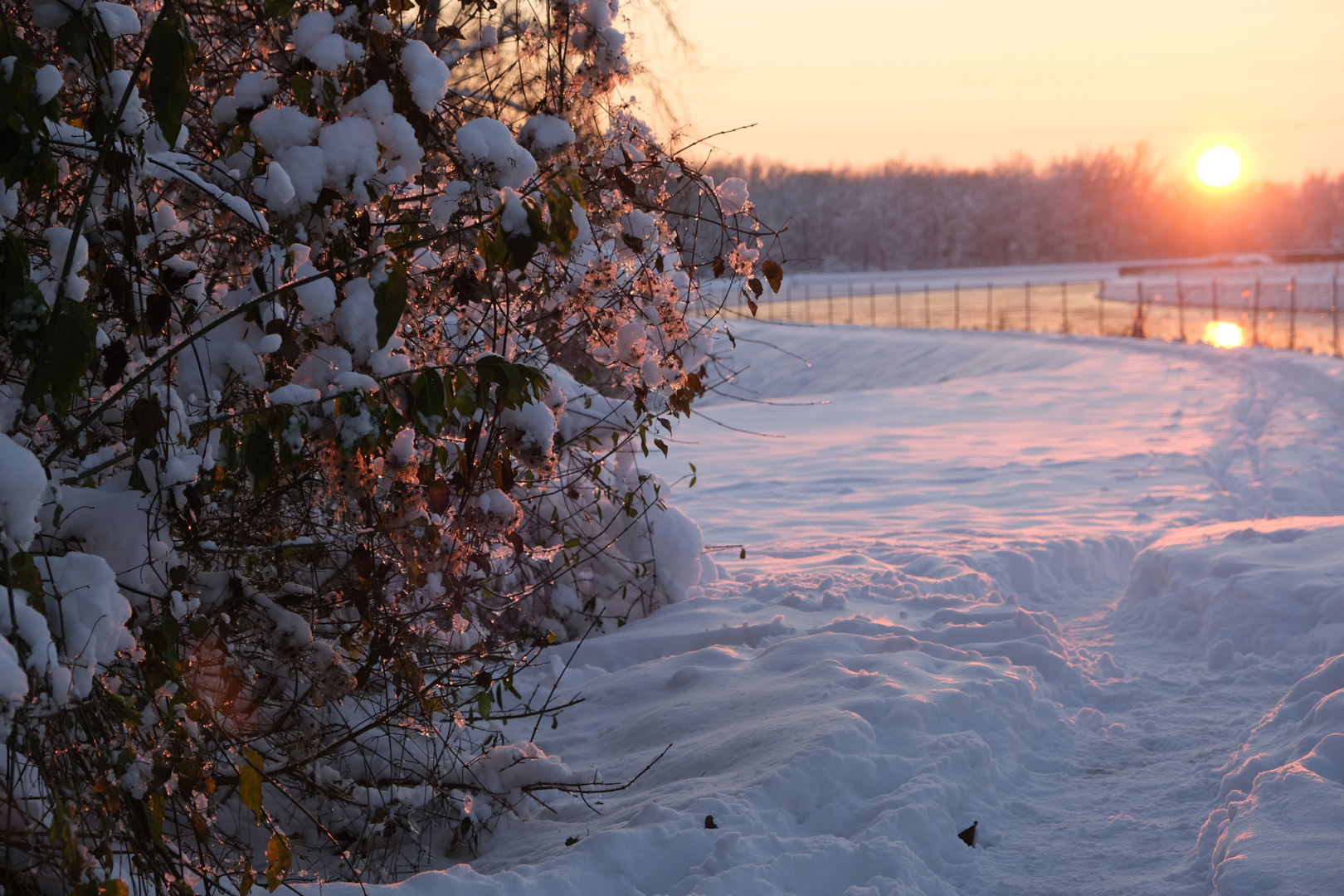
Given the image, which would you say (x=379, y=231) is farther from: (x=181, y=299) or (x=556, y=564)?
(x=556, y=564)

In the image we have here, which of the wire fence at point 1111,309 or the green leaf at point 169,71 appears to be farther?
the wire fence at point 1111,309

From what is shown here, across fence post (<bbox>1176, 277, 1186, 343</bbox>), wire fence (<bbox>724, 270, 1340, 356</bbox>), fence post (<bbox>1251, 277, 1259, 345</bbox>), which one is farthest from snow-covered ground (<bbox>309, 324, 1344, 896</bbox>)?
fence post (<bbox>1176, 277, 1186, 343</bbox>)

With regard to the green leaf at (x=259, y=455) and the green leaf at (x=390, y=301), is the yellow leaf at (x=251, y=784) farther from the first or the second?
the green leaf at (x=390, y=301)

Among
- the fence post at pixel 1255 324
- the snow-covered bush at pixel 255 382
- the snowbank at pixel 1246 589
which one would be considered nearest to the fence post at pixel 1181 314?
the fence post at pixel 1255 324

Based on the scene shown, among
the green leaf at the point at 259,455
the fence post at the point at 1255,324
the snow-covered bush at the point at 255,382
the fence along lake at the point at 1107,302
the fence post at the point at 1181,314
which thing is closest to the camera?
the snow-covered bush at the point at 255,382

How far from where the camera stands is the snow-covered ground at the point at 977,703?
10.6 ft

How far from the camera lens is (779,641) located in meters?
5.19

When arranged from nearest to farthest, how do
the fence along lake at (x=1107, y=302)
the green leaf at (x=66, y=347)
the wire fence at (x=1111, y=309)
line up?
the green leaf at (x=66, y=347)
the wire fence at (x=1111, y=309)
the fence along lake at (x=1107, y=302)

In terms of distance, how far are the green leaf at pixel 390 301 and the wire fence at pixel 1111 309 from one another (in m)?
18.6

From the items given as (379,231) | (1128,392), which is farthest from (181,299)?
(1128,392)

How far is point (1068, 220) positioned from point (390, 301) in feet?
329

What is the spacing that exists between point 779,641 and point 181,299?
3.34 metres

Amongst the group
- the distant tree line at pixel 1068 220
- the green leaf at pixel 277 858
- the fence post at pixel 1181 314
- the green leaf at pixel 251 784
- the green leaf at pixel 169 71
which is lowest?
the green leaf at pixel 277 858

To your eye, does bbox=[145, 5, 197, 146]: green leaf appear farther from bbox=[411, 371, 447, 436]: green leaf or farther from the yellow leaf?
the yellow leaf
